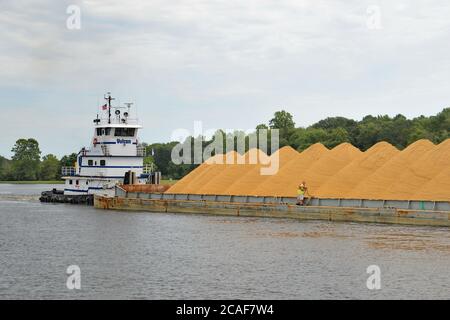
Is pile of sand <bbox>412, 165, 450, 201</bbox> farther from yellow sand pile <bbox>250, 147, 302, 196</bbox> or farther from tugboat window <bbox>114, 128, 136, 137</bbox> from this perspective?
tugboat window <bbox>114, 128, 136, 137</bbox>

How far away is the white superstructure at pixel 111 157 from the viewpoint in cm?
6850

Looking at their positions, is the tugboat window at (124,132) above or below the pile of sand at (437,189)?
above

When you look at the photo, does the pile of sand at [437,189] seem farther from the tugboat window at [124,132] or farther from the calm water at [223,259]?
the tugboat window at [124,132]

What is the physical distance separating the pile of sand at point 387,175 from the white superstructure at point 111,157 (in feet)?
78.0

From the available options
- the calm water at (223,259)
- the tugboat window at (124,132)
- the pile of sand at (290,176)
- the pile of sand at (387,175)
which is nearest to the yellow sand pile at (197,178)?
the tugboat window at (124,132)

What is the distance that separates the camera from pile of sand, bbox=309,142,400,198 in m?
52.2

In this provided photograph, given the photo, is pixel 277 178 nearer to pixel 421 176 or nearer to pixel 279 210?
pixel 279 210

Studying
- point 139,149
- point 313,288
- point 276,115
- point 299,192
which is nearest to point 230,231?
point 299,192

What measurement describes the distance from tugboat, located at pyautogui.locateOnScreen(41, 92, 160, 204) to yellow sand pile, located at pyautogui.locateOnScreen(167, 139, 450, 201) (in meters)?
5.16

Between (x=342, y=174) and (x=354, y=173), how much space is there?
83 centimetres
